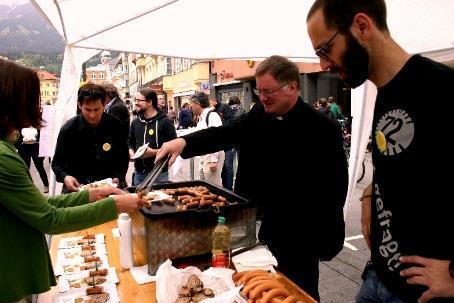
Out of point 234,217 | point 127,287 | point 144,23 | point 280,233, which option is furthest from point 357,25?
point 144,23

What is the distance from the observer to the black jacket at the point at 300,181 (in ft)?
7.13

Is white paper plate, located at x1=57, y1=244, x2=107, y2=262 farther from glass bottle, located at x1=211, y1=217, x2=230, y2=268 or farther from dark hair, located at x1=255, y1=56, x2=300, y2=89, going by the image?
dark hair, located at x1=255, y1=56, x2=300, y2=89

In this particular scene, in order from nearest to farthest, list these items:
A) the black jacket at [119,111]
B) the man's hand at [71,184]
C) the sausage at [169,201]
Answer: the sausage at [169,201] < the man's hand at [71,184] < the black jacket at [119,111]

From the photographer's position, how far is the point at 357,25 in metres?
1.30

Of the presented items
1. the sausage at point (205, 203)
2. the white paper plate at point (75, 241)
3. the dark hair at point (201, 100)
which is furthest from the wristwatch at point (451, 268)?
the dark hair at point (201, 100)

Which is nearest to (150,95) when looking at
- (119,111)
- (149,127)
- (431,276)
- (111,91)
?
(149,127)

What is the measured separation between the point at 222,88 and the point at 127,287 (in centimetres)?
2809

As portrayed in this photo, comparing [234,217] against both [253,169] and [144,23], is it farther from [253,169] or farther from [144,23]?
[144,23]

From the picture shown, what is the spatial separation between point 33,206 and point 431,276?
57.7 inches

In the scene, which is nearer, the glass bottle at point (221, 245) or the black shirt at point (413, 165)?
the black shirt at point (413, 165)

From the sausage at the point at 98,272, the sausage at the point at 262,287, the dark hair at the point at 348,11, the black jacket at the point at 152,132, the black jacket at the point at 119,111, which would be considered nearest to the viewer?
the dark hair at the point at 348,11

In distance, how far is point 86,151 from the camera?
350cm

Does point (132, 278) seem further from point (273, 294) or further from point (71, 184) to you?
point (71, 184)

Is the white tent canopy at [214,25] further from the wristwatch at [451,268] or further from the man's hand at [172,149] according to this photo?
the wristwatch at [451,268]
